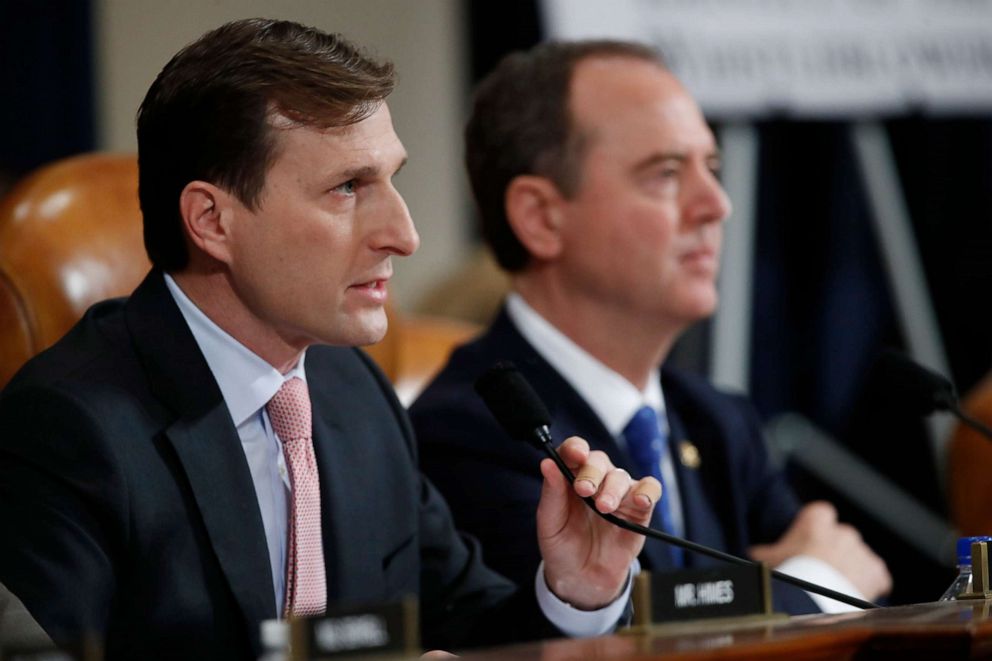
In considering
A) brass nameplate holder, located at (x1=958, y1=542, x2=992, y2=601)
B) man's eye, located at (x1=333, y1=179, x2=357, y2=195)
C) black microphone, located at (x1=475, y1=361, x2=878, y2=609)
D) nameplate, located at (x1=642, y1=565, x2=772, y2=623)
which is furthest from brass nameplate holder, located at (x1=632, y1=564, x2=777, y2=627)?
man's eye, located at (x1=333, y1=179, x2=357, y2=195)

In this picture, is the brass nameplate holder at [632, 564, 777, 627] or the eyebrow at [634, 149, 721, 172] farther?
the eyebrow at [634, 149, 721, 172]

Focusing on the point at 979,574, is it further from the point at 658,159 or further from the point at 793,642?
the point at 658,159

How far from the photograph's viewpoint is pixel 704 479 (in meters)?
2.37

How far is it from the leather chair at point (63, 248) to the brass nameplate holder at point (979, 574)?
3.56ft

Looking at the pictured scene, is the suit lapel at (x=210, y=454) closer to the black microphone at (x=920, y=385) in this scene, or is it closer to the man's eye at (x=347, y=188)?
the man's eye at (x=347, y=188)

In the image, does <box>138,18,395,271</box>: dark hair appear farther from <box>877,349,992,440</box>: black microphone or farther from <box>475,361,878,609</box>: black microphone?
<box>877,349,992,440</box>: black microphone

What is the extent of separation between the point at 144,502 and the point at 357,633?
0.44 m

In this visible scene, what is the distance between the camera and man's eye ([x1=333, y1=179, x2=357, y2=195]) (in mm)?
1618

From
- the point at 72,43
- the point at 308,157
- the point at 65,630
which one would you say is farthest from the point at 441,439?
the point at 72,43

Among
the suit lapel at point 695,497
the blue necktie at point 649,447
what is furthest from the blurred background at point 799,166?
the blue necktie at point 649,447

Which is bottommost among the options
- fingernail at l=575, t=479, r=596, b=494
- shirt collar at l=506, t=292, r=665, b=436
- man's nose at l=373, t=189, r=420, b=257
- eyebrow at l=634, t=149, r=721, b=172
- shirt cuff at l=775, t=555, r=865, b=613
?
shirt cuff at l=775, t=555, r=865, b=613

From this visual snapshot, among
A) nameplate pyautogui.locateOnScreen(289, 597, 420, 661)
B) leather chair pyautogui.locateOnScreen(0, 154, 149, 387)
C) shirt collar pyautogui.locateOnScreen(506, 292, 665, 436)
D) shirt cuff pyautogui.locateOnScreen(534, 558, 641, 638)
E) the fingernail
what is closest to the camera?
nameplate pyautogui.locateOnScreen(289, 597, 420, 661)

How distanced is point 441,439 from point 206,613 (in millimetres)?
709

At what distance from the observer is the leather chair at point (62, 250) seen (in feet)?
6.37
